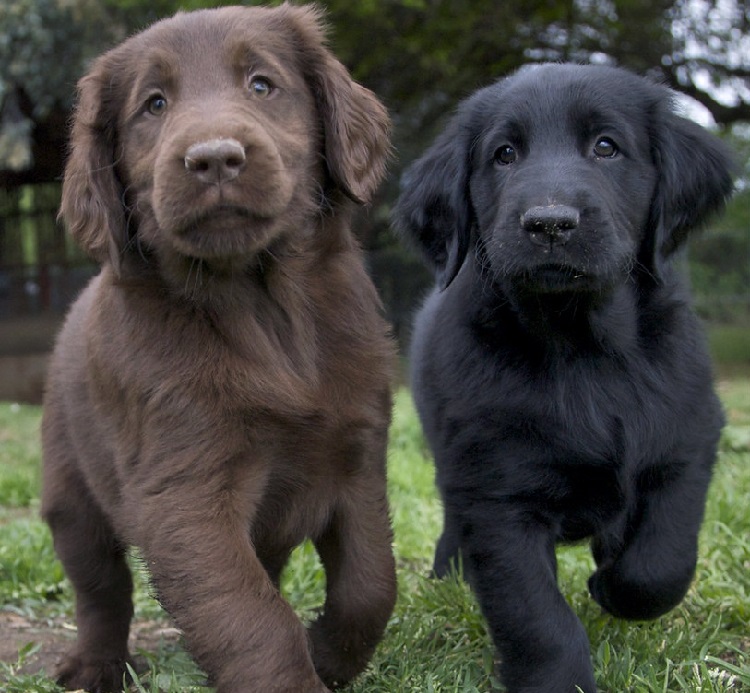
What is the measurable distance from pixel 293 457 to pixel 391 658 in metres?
0.71

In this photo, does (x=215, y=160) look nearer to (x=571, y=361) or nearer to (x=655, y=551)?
(x=571, y=361)

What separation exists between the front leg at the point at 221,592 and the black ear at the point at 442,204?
1.11 meters

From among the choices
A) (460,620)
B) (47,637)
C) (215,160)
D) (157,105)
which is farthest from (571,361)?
(47,637)

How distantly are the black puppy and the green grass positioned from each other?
15 cm

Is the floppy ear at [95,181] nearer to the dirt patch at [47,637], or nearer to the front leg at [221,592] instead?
the front leg at [221,592]

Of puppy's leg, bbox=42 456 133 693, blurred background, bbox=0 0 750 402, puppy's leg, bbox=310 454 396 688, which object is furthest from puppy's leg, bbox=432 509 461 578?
blurred background, bbox=0 0 750 402

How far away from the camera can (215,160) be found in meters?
2.37

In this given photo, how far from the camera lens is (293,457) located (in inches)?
104

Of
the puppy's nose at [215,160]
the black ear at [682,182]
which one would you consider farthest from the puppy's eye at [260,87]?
the black ear at [682,182]

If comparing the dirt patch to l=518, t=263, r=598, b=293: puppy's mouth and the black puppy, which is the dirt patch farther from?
l=518, t=263, r=598, b=293: puppy's mouth

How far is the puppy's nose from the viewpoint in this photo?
2.36 m

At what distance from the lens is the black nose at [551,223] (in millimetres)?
2668

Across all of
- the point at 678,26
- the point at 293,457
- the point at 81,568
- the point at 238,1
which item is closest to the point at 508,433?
the point at 293,457

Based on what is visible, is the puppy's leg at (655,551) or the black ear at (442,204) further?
the black ear at (442,204)
